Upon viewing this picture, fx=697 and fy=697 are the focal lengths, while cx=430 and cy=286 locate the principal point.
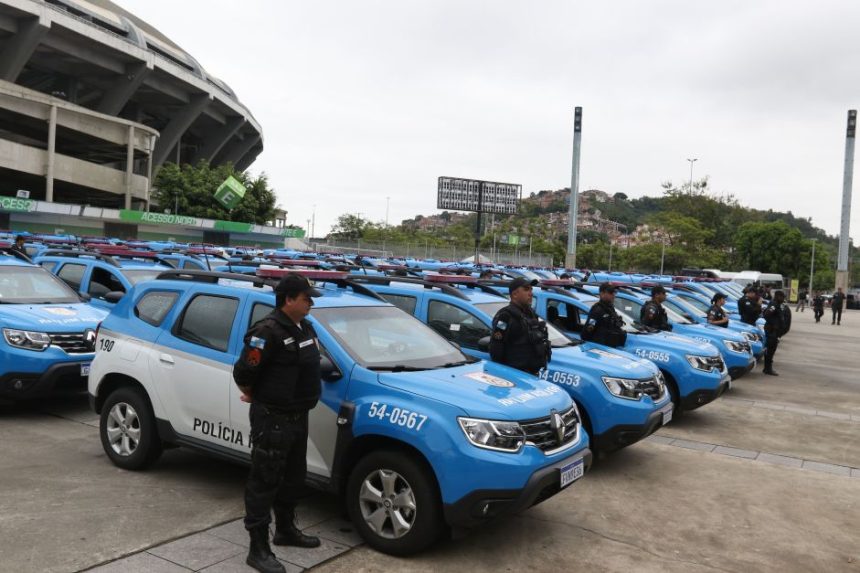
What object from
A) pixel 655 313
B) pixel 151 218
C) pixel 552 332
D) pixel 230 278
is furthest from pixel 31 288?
pixel 151 218

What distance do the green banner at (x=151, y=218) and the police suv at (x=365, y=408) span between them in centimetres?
3837

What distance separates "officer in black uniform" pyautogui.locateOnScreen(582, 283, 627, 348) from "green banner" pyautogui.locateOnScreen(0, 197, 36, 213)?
34.7 meters

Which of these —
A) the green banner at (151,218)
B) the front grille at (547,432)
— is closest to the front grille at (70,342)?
the front grille at (547,432)

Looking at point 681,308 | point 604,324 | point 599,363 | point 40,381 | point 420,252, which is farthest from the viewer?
point 420,252

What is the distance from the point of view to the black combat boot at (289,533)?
4.30 m

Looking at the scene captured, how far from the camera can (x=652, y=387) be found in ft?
21.5

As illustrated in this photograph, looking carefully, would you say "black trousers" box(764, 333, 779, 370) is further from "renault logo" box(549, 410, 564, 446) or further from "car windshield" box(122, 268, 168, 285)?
"car windshield" box(122, 268, 168, 285)

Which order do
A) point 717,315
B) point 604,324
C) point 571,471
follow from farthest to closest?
point 717,315 < point 604,324 < point 571,471

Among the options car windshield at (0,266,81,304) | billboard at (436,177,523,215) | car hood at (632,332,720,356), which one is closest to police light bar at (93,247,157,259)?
car windshield at (0,266,81,304)

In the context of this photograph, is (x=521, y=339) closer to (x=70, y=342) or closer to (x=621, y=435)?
(x=621, y=435)

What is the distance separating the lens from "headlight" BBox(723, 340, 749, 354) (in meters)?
11.0

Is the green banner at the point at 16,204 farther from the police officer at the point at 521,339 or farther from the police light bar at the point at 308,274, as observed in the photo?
the police officer at the point at 521,339

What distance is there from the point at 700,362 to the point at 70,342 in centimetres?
711

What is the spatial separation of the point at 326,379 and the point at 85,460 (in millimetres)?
2739
